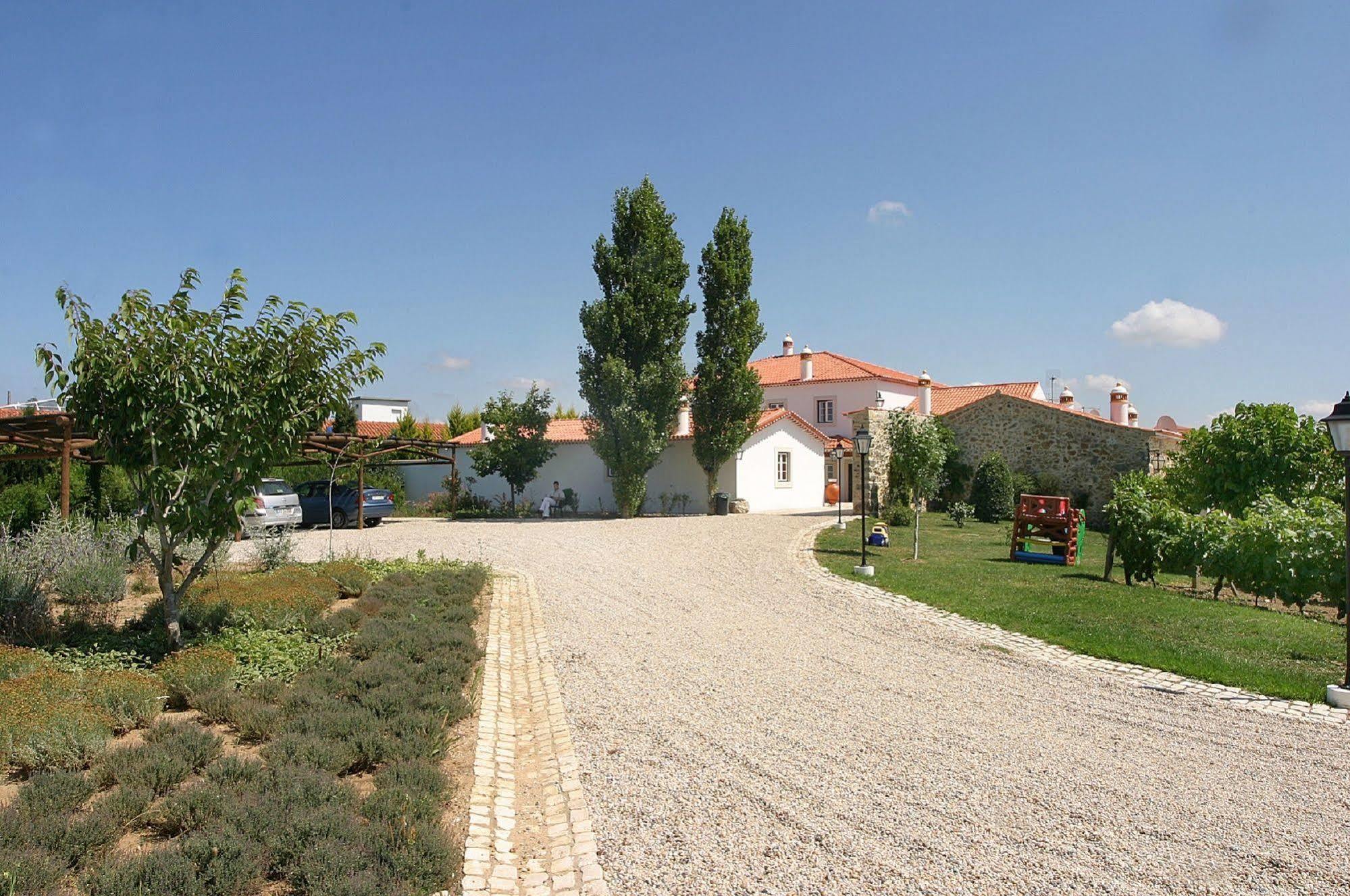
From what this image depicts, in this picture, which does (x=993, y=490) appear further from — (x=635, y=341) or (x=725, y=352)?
(x=635, y=341)

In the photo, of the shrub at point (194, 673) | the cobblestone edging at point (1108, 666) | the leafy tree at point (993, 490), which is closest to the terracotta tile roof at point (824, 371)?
the leafy tree at point (993, 490)

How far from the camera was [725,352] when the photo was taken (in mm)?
27266

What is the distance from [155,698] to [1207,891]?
6.24 m

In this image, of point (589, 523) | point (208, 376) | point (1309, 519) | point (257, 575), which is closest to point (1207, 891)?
point (208, 376)

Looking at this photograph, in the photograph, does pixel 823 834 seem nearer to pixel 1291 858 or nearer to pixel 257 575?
pixel 1291 858

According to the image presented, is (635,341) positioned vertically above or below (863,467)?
above

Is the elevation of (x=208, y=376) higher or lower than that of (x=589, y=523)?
higher

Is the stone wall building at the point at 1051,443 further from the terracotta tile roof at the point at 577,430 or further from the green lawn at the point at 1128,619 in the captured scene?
the green lawn at the point at 1128,619

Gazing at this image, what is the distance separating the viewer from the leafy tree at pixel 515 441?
1081 inches

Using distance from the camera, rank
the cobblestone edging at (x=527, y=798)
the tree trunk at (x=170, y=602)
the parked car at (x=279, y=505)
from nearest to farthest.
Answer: the cobblestone edging at (x=527, y=798) < the tree trunk at (x=170, y=602) < the parked car at (x=279, y=505)

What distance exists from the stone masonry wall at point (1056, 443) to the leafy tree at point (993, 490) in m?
1.57

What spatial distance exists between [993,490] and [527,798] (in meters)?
24.1

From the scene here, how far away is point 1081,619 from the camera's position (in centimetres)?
995

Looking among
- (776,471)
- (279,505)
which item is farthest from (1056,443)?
(279,505)
